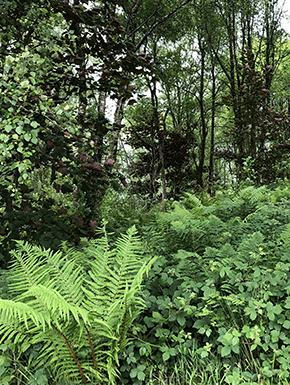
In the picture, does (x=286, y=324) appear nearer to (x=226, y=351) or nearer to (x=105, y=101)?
(x=226, y=351)

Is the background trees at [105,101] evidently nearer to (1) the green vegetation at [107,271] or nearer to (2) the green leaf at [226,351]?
(1) the green vegetation at [107,271]

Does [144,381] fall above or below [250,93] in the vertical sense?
below

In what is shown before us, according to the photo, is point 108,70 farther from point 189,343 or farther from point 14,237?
point 189,343

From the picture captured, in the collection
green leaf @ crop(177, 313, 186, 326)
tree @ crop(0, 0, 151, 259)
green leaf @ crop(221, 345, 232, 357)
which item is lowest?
green leaf @ crop(221, 345, 232, 357)

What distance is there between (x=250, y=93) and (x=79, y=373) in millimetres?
6759

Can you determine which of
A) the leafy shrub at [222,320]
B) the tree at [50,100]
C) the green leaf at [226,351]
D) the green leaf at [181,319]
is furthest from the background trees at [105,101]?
the green leaf at [226,351]

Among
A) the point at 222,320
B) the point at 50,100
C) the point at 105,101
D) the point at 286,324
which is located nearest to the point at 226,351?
the point at 222,320

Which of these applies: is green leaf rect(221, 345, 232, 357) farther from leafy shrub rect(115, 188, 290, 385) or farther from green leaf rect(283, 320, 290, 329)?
green leaf rect(283, 320, 290, 329)

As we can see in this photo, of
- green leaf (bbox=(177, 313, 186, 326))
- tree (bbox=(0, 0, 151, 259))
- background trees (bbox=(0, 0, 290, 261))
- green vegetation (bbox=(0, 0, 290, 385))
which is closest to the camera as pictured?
green vegetation (bbox=(0, 0, 290, 385))

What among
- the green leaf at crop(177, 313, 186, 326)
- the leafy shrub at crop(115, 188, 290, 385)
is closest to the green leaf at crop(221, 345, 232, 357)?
the leafy shrub at crop(115, 188, 290, 385)

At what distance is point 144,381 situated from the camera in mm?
1576

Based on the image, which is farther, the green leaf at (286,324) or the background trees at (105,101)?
the background trees at (105,101)

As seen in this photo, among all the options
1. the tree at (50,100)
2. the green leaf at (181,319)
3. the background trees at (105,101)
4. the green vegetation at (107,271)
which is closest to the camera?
the green vegetation at (107,271)

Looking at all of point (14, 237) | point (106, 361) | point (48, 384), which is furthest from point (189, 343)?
point (14, 237)
